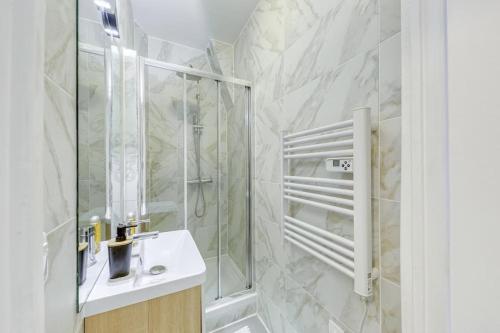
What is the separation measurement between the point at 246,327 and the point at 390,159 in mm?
1604

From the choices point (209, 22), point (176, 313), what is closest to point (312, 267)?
point (176, 313)

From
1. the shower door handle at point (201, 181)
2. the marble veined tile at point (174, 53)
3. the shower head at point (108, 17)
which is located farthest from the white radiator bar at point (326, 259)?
the marble veined tile at point (174, 53)

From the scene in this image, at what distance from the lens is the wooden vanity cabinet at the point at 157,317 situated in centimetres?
69

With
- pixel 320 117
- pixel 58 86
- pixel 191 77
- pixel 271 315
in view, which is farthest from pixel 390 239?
pixel 191 77

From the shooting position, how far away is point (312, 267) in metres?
1.03

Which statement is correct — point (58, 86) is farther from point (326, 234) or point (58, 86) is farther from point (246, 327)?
point (246, 327)

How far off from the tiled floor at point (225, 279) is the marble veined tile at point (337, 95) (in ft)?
4.59

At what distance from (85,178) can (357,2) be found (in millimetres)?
1165

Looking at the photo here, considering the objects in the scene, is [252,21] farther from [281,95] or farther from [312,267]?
[312,267]

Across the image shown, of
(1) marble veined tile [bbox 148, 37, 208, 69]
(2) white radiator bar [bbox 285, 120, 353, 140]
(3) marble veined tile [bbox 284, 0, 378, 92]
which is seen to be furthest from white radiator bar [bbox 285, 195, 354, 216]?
(1) marble veined tile [bbox 148, 37, 208, 69]

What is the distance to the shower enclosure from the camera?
1574 mm

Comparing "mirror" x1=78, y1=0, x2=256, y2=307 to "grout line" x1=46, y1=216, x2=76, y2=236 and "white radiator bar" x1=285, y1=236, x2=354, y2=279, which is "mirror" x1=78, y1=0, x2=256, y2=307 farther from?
"white radiator bar" x1=285, y1=236, x2=354, y2=279

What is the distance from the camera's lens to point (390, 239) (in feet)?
2.21

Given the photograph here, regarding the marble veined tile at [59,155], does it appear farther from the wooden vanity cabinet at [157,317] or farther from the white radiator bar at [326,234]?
the white radiator bar at [326,234]
